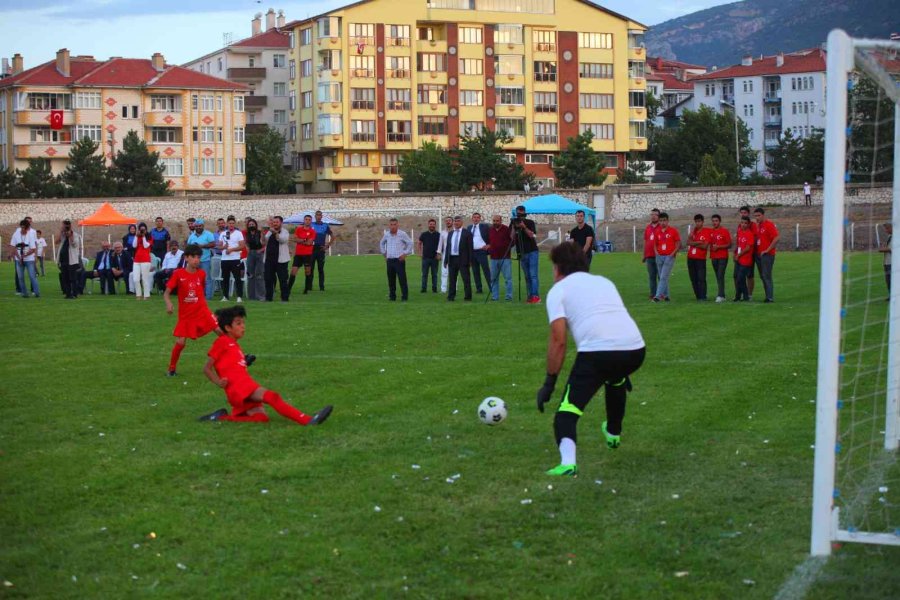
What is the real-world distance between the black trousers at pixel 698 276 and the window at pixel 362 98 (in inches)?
2996

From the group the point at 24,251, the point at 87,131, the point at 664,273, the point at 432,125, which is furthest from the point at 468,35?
the point at 664,273

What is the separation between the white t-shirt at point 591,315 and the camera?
884 cm

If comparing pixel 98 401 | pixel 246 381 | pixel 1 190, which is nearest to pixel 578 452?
pixel 246 381

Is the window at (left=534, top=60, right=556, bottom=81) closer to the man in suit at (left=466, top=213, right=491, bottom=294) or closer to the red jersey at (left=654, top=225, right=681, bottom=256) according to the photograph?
the man in suit at (left=466, top=213, right=491, bottom=294)

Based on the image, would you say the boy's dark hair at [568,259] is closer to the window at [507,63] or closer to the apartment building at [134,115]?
the apartment building at [134,115]

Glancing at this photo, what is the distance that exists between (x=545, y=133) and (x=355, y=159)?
642 inches

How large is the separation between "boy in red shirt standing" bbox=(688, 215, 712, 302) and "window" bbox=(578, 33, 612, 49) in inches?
3165

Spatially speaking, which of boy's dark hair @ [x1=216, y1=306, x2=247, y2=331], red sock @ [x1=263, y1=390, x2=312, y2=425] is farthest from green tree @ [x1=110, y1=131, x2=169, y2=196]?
red sock @ [x1=263, y1=390, x2=312, y2=425]

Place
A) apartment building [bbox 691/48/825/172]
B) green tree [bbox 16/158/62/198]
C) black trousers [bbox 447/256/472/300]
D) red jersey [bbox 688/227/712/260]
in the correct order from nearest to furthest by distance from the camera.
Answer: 1. red jersey [bbox 688/227/712/260]
2. black trousers [bbox 447/256/472/300]
3. green tree [bbox 16/158/62/198]
4. apartment building [bbox 691/48/825/172]

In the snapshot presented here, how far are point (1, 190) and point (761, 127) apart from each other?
96291mm

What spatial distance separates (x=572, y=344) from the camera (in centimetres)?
1750

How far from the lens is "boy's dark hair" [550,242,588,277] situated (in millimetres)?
9039

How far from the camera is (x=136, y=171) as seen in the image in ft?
287

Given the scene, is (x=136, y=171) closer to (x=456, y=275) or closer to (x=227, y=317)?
(x=456, y=275)
